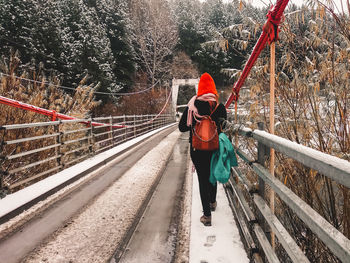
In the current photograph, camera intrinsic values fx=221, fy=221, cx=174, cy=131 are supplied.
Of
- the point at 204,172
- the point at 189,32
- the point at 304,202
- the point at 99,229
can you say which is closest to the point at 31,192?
the point at 99,229

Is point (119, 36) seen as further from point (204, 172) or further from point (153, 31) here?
point (204, 172)

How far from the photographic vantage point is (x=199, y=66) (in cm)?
4881

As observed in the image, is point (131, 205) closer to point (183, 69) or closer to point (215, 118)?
point (215, 118)

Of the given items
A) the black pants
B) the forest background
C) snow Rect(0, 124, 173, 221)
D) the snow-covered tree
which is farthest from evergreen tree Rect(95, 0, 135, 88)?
the black pants

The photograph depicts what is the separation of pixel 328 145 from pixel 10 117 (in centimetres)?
491

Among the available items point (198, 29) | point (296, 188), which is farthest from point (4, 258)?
point (198, 29)

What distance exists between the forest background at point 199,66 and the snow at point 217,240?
53 cm

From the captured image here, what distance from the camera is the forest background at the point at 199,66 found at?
5.80ft

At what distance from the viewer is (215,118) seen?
2.39 metres

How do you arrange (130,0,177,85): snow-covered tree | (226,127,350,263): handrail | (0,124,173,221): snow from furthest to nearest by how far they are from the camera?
(130,0,177,85): snow-covered tree
(0,124,173,221): snow
(226,127,350,263): handrail

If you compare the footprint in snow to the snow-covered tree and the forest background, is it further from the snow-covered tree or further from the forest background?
the snow-covered tree

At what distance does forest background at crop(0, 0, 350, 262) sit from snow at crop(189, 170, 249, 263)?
1.73 ft

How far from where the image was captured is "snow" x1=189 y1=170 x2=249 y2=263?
5.94 feet

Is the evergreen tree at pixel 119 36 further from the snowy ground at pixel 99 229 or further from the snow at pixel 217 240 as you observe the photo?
the snow at pixel 217 240
